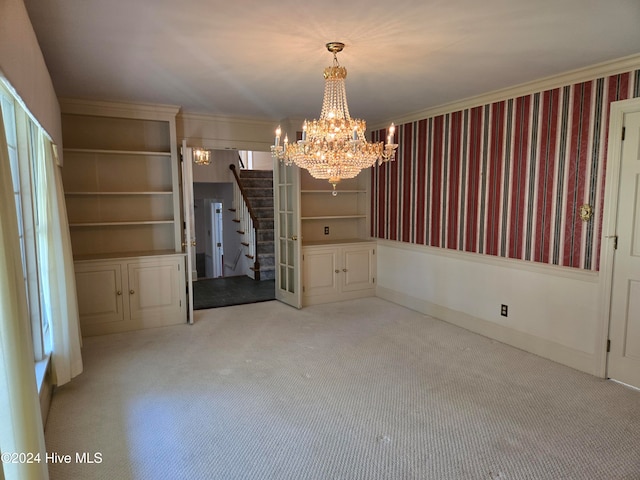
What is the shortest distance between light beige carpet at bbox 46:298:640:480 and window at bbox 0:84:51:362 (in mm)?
582

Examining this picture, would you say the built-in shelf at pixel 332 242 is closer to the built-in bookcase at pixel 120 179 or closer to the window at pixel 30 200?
the built-in bookcase at pixel 120 179

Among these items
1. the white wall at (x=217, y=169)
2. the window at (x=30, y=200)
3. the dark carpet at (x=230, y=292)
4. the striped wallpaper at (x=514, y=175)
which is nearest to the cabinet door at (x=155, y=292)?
the dark carpet at (x=230, y=292)

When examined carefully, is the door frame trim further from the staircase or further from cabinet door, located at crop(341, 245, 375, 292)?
the staircase

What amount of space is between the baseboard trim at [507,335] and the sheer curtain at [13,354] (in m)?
3.78

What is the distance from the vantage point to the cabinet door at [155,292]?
14.5 feet

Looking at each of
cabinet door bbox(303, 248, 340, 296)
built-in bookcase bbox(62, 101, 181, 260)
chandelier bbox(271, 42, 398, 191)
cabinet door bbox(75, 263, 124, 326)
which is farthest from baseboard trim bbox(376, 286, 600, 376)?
cabinet door bbox(75, 263, 124, 326)

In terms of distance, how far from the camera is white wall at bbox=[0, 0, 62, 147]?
1.41 metres

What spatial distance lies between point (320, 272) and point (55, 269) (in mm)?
3189

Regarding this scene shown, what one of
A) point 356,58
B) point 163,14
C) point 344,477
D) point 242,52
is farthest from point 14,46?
point 344,477

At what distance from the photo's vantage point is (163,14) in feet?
7.38

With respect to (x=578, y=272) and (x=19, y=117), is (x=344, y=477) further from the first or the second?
(x=19, y=117)

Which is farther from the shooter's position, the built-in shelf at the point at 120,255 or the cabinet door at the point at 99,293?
the built-in shelf at the point at 120,255

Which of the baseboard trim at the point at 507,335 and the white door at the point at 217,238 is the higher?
the white door at the point at 217,238

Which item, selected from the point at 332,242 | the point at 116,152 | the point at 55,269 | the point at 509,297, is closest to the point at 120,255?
the point at 116,152
